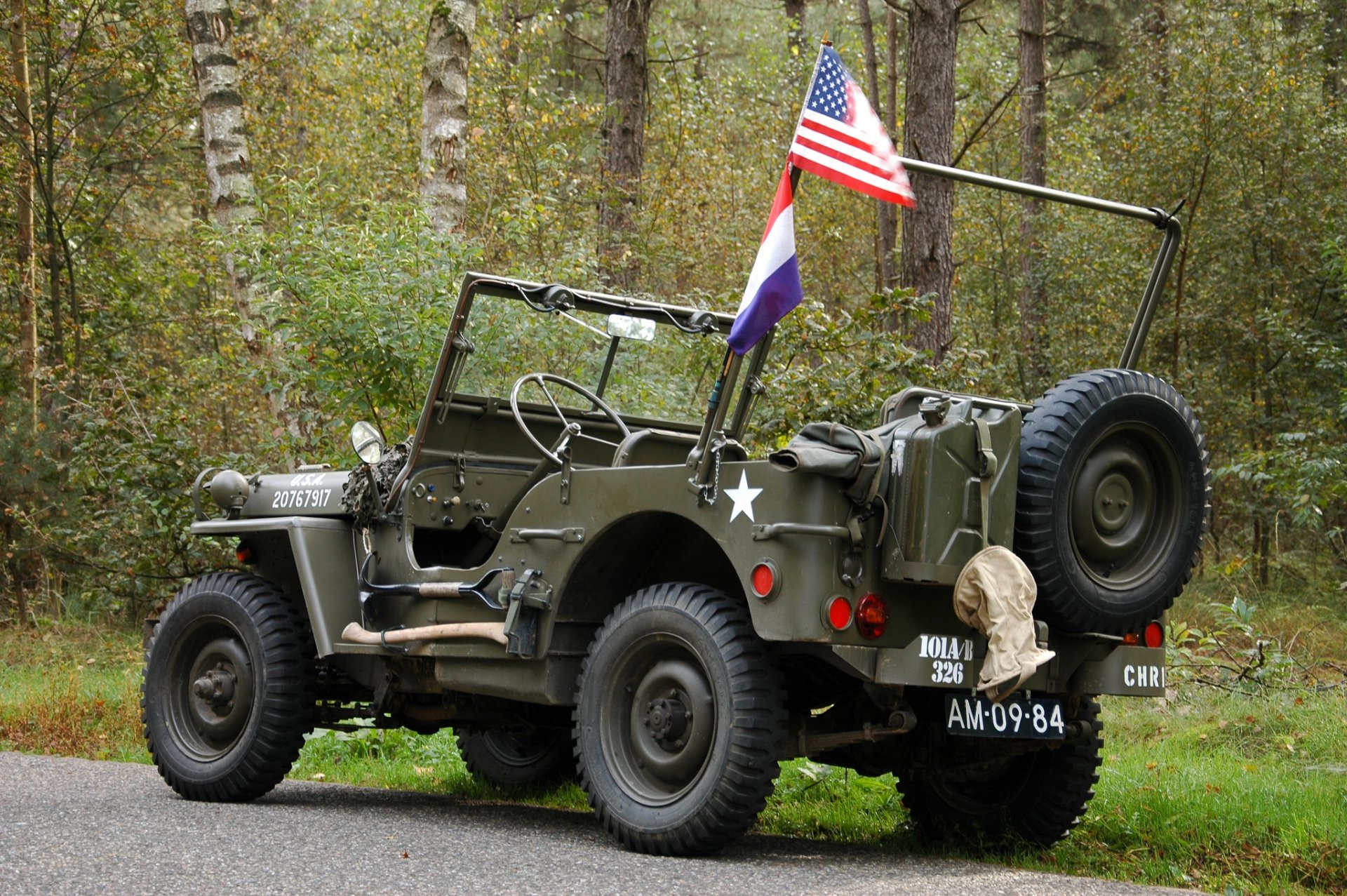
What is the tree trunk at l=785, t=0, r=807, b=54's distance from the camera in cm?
2577

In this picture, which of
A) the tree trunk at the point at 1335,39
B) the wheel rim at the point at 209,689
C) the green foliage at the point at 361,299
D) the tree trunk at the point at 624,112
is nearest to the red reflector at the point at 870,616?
the wheel rim at the point at 209,689

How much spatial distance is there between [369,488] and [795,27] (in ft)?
66.7

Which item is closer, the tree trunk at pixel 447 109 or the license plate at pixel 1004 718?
the license plate at pixel 1004 718

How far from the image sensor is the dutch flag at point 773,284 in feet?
16.2

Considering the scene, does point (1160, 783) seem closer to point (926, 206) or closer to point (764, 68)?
point (926, 206)

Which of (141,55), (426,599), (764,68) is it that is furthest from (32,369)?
(764,68)

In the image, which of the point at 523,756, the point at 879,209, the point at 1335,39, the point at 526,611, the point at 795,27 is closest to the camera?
the point at 526,611

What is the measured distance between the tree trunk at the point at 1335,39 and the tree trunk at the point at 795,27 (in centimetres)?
938

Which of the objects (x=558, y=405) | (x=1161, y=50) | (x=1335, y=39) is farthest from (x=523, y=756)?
(x=1335, y=39)

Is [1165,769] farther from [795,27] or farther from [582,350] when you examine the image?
[795,27]

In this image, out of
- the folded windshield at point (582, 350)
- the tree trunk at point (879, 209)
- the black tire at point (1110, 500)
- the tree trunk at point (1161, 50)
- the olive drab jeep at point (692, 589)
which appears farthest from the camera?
the tree trunk at point (879, 209)

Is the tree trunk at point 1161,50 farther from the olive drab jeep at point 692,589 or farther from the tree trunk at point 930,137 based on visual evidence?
the olive drab jeep at point 692,589

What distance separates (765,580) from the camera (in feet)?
15.5

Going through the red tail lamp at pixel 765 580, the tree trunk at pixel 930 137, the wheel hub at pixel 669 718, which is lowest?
the wheel hub at pixel 669 718
